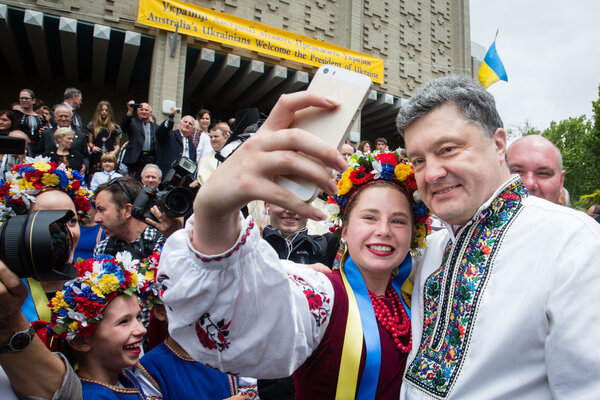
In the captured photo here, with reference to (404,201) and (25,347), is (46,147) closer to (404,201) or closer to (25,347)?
(25,347)

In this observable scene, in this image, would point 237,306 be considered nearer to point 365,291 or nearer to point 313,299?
point 313,299

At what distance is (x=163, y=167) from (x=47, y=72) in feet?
20.9

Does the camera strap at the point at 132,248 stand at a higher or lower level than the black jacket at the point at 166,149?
lower

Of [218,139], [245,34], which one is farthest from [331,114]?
[245,34]

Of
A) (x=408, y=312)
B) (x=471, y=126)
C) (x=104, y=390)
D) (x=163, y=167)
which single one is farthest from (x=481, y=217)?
(x=163, y=167)

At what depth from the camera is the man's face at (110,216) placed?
10.9 feet

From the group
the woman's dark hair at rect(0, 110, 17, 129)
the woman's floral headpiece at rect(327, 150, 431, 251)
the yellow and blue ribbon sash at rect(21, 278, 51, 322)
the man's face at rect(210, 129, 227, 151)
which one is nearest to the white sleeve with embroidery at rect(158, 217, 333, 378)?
the woman's floral headpiece at rect(327, 150, 431, 251)

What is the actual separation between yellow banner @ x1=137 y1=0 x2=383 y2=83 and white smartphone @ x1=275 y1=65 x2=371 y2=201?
865cm

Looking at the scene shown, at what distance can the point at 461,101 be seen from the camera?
1501mm

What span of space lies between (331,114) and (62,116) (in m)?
6.63

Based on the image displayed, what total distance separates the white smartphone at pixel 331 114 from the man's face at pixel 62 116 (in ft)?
21.5

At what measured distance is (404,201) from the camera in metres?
1.82

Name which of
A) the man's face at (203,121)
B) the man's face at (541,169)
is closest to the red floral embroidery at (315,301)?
the man's face at (541,169)

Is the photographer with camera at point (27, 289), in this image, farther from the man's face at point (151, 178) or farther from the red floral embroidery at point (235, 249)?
the man's face at point (151, 178)
